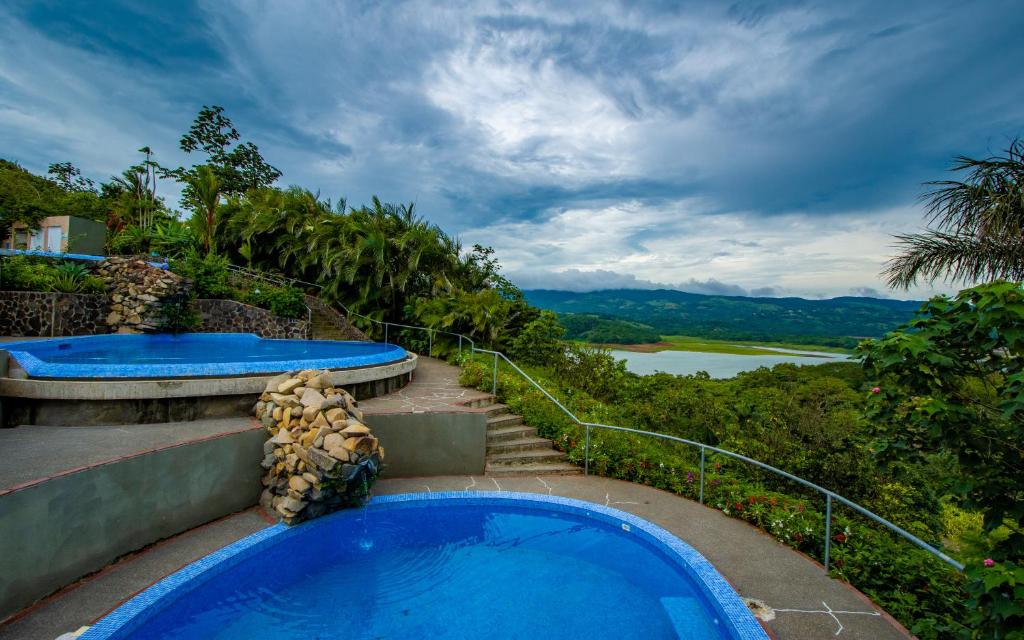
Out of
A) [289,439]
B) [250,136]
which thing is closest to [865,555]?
[289,439]

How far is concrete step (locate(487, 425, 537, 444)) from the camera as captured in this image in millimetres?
8125

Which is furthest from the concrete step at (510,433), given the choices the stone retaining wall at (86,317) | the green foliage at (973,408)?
the stone retaining wall at (86,317)

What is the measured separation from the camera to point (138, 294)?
43.8 ft

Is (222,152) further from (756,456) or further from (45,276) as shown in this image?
(756,456)

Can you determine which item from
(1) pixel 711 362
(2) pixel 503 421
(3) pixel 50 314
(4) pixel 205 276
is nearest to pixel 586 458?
(2) pixel 503 421

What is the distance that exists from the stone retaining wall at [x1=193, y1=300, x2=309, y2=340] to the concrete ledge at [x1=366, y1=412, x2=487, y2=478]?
938 cm

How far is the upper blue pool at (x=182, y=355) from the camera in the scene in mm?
6477

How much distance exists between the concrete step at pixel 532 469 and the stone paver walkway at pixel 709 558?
583 millimetres

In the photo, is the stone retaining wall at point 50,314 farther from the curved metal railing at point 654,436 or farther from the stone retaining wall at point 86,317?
the curved metal railing at point 654,436

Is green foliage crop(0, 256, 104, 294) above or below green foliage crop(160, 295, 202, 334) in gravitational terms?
above

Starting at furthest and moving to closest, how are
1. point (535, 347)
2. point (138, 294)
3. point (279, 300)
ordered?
point (279, 300)
point (138, 294)
point (535, 347)

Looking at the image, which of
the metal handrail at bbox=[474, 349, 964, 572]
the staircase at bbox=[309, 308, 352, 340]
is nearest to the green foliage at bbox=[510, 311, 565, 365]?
the metal handrail at bbox=[474, 349, 964, 572]

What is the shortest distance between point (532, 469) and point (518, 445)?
551mm

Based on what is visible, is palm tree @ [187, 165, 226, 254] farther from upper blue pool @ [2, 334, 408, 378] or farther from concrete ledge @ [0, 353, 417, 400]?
concrete ledge @ [0, 353, 417, 400]
